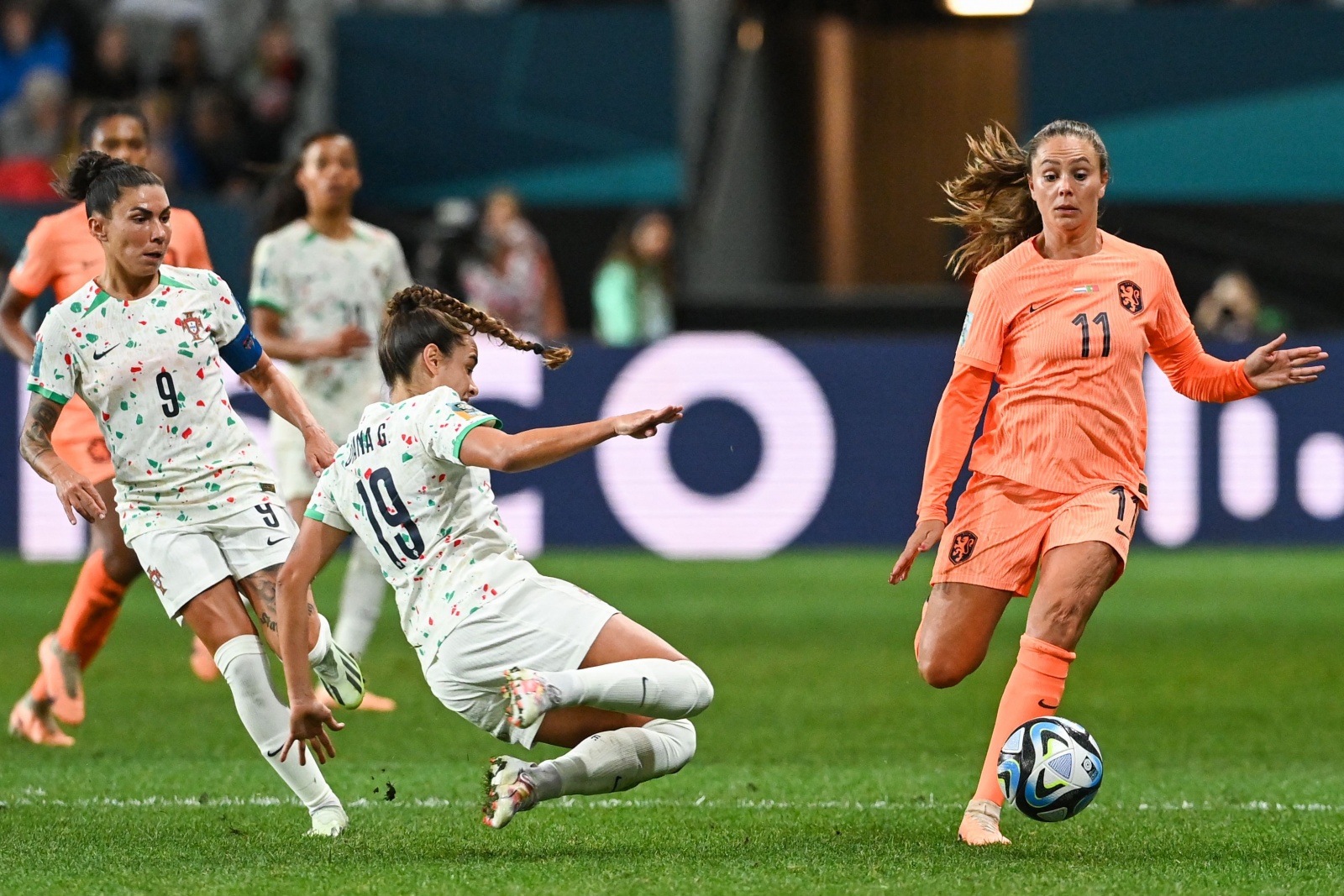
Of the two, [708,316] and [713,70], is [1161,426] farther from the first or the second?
[713,70]

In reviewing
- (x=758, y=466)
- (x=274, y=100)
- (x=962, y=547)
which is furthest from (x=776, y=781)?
(x=274, y=100)

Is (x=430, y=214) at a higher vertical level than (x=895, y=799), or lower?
higher

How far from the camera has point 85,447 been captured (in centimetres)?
757

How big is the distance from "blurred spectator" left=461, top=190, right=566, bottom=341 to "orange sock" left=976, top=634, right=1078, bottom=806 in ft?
33.6

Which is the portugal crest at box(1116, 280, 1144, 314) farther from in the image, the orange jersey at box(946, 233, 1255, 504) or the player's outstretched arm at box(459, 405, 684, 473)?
A: the player's outstretched arm at box(459, 405, 684, 473)

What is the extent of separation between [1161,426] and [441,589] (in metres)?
9.60

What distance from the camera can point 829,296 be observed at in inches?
655

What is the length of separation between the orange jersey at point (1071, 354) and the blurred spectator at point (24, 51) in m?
13.5

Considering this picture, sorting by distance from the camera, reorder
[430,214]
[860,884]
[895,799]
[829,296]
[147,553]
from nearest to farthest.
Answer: [860,884] → [147,553] → [895,799] → [829,296] → [430,214]

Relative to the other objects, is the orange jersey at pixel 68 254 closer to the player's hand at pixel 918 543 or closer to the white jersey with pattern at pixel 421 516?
the white jersey with pattern at pixel 421 516

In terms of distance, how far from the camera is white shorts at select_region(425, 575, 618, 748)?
17.1ft

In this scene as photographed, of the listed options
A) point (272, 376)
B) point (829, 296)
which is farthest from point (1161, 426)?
point (272, 376)

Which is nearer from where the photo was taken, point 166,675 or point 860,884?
point 860,884

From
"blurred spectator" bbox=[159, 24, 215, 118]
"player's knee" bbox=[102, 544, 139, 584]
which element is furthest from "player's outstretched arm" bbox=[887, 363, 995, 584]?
"blurred spectator" bbox=[159, 24, 215, 118]
